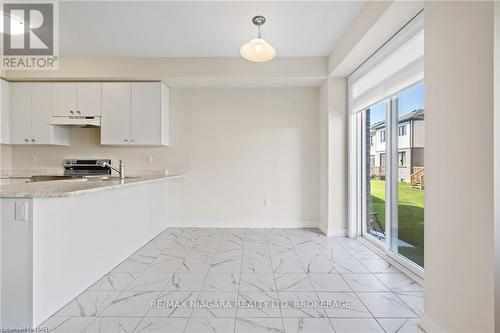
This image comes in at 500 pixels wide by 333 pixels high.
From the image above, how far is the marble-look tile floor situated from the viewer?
67.6 inches

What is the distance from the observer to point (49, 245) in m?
1.79

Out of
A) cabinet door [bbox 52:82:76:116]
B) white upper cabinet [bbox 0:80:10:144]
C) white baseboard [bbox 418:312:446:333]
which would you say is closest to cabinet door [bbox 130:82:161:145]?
cabinet door [bbox 52:82:76:116]

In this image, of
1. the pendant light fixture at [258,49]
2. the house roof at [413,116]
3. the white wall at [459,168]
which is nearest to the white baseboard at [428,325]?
the white wall at [459,168]

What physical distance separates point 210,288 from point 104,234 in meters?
1.24

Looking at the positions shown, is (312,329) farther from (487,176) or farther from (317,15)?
(317,15)

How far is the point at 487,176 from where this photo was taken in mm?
1191

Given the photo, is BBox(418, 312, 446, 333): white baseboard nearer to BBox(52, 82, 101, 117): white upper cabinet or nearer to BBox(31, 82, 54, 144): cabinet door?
BBox(52, 82, 101, 117): white upper cabinet

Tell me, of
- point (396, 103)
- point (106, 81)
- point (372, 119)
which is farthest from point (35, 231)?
point (372, 119)

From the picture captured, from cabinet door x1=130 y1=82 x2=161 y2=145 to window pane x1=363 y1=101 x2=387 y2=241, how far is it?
318cm

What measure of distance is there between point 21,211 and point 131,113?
250 centimetres

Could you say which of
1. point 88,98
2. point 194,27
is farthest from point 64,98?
point 194,27

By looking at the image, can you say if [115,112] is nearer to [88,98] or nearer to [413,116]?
[88,98]

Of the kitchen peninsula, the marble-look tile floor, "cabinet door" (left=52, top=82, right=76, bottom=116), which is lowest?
the marble-look tile floor

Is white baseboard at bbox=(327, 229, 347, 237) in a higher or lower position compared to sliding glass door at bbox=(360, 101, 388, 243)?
lower
